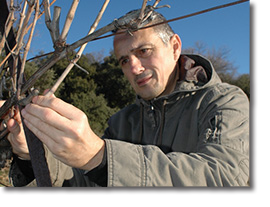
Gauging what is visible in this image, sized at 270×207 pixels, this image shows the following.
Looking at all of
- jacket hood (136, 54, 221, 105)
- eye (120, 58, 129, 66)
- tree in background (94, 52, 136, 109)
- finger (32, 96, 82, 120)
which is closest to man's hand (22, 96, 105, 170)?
finger (32, 96, 82, 120)

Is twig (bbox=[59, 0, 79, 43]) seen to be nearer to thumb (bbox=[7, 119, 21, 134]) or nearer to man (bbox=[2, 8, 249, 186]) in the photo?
man (bbox=[2, 8, 249, 186])

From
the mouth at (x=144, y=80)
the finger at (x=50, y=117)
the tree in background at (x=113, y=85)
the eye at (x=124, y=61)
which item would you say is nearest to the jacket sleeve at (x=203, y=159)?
the finger at (x=50, y=117)

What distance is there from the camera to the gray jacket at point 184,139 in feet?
1.94

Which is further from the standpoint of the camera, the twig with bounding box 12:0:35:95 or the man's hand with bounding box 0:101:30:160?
the man's hand with bounding box 0:101:30:160

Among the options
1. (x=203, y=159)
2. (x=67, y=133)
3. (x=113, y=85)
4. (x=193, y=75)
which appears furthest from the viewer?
(x=113, y=85)

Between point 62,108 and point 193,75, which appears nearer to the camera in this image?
point 62,108

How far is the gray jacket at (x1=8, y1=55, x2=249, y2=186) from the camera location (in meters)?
0.59

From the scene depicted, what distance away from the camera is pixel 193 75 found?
3.84 feet

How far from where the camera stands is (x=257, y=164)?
76 cm

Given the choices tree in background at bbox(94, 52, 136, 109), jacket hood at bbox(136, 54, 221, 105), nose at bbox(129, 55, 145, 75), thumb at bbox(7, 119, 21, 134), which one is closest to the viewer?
thumb at bbox(7, 119, 21, 134)

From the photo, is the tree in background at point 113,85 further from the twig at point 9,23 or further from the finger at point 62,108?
the finger at point 62,108

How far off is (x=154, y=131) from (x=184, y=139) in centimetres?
18

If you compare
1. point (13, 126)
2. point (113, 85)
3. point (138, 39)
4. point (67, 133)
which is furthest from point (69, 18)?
point (113, 85)

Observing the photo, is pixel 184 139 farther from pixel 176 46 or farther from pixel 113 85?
pixel 113 85
